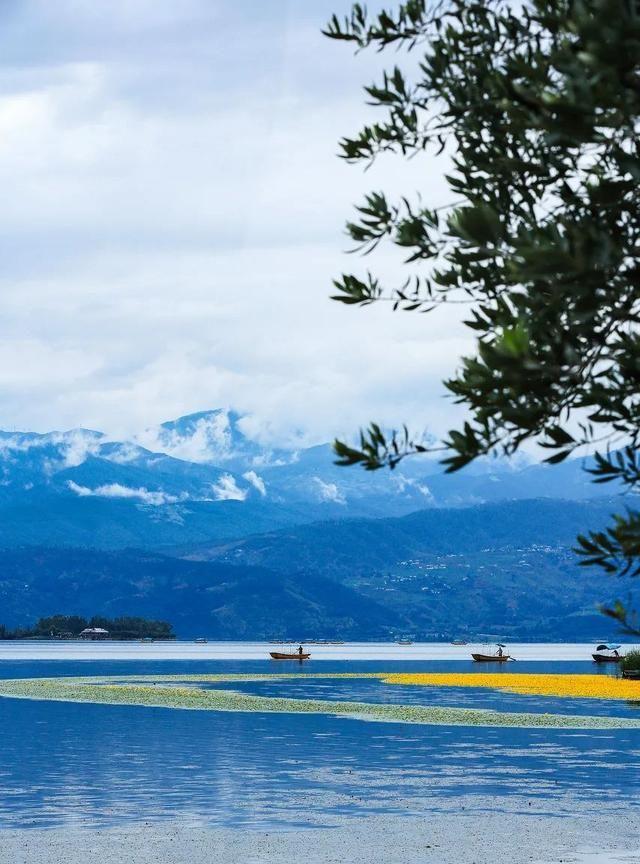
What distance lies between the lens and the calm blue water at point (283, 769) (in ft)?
167

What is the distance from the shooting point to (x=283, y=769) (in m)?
64.0

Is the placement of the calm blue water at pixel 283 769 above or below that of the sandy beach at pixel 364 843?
above

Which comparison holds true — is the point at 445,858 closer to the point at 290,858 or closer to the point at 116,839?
the point at 290,858

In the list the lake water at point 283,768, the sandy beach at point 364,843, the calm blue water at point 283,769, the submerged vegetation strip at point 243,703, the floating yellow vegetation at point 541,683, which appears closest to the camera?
the sandy beach at point 364,843

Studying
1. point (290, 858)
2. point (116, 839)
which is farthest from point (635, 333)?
point (116, 839)

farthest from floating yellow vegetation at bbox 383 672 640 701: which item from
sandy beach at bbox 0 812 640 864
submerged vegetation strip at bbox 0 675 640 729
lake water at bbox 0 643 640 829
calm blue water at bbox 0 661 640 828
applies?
sandy beach at bbox 0 812 640 864

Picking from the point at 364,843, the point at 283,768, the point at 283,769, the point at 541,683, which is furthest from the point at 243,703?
the point at 364,843

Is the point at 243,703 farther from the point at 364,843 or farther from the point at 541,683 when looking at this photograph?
the point at 364,843

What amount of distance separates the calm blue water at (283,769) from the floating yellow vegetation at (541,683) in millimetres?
23902

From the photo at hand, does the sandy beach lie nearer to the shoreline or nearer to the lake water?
the shoreline

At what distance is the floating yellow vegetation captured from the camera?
4779 inches

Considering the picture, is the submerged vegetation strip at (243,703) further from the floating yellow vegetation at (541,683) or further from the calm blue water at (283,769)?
the floating yellow vegetation at (541,683)

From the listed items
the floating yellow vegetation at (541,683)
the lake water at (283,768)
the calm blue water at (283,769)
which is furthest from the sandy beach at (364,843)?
the floating yellow vegetation at (541,683)

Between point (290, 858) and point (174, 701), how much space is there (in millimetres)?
75681
